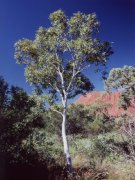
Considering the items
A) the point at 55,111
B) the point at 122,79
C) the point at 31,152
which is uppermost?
the point at 122,79

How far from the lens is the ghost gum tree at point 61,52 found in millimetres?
20733

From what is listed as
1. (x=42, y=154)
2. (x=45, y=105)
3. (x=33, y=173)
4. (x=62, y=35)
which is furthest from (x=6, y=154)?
(x=62, y=35)

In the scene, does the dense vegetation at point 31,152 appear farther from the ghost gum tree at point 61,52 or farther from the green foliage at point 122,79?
the green foliage at point 122,79

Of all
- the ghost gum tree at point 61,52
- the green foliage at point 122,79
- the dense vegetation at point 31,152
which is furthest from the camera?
the green foliage at point 122,79

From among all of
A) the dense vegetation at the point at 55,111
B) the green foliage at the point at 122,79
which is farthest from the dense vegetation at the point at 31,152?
the green foliage at the point at 122,79

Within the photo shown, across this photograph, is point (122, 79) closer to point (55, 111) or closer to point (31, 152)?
point (55, 111)

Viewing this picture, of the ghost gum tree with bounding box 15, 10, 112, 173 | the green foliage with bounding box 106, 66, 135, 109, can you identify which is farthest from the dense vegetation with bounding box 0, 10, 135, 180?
the green foliage with bounding box 106, 66, 135, 109

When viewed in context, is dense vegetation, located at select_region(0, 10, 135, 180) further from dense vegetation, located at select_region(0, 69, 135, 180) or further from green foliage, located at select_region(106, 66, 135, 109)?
green foliage, located at select_region(106, 66, 135, 109)

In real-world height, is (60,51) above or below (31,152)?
above

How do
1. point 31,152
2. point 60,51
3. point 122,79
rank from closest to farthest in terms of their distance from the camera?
point 31,152
point 60,51
point 122,79

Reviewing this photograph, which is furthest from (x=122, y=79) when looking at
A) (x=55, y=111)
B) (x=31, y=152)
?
(x=31, y=152)

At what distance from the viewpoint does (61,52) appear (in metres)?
21.6

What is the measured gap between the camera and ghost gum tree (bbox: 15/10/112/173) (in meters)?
20.7

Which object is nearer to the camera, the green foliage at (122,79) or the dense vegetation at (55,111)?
the dense vegetation at (55,111)
